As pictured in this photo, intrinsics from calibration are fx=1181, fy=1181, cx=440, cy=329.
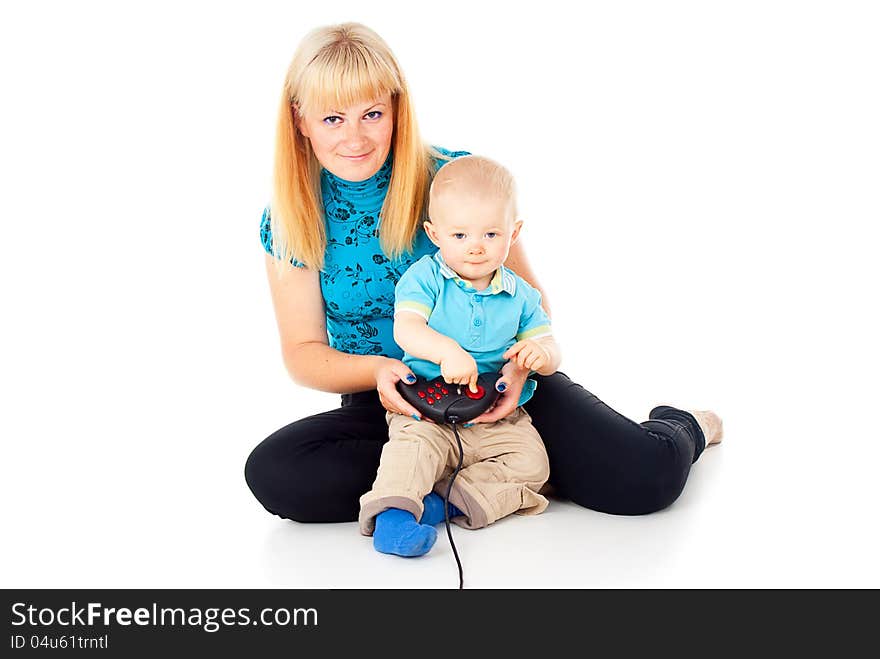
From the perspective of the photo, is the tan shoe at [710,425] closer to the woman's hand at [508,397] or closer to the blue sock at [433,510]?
the woman's hand at [508,397]

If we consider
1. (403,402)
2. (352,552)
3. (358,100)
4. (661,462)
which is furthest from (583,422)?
(358,100)

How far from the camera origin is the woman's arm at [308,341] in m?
2.36

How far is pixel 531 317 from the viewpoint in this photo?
2230 millimetres

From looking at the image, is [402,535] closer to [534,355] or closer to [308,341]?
[534,355]

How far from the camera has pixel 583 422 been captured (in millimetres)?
2264

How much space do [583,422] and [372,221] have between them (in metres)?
0.59

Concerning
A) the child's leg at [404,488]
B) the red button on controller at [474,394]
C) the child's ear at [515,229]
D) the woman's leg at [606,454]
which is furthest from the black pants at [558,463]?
the child's ear at [515,229]

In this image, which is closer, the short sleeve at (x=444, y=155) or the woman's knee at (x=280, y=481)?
the woman's knee at (x=280, y=481)

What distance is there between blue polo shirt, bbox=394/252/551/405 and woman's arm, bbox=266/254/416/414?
0.19 metres

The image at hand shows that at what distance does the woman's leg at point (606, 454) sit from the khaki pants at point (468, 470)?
0.04 m

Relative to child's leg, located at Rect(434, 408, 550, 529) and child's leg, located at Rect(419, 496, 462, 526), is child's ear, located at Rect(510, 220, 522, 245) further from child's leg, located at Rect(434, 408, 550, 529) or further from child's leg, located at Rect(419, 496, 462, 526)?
child's leg, located at Rect(419, 496, 462, 526)

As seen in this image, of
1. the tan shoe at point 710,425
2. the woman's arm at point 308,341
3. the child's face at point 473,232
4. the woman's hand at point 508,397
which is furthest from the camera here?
the tan shoe at point 710,425

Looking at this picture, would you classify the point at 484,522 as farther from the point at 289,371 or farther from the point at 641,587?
the point at 289,371

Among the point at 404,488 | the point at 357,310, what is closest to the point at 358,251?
the point at 357,310
